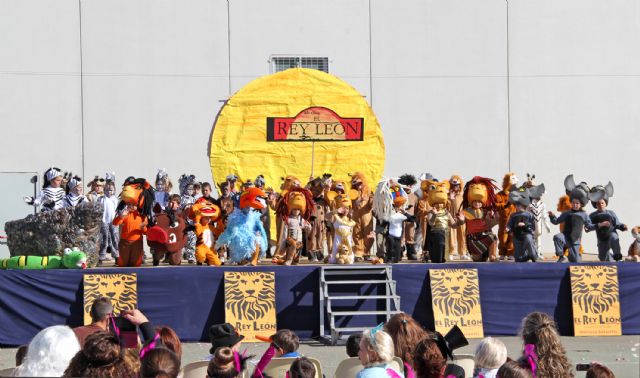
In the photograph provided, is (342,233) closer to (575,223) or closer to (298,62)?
(575,223)

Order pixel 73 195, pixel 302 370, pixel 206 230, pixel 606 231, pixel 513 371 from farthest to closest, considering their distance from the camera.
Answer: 1. pixel 73 195
2. pixel 606 231
3. pixel 206 230
4. pixel 302 370
5. pixel 513 371

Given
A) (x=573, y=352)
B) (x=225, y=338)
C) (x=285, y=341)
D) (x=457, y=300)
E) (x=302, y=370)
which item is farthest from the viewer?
(x=457, y=300)

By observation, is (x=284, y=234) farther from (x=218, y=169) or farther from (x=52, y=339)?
(x=52, y=339)

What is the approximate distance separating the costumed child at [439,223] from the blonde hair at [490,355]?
724 centimetres

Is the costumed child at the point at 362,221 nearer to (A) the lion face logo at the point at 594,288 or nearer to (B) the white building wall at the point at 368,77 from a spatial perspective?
(A) the lion face logo at the point at 594,288

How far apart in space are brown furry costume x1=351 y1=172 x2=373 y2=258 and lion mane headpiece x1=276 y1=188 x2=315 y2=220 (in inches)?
32.1

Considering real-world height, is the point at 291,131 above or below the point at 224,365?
above

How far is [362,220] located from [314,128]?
4.66m

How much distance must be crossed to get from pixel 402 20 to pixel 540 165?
3.94 m

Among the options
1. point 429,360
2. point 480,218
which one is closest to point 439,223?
point 480,218

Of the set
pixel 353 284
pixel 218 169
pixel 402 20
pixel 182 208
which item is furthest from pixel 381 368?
pixel 402 20

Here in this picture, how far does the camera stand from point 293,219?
42.6ft

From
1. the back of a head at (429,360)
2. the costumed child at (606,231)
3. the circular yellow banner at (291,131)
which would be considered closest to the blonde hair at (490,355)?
the back of a head at (429,360)

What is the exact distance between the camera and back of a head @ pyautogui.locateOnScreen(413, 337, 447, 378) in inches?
211
